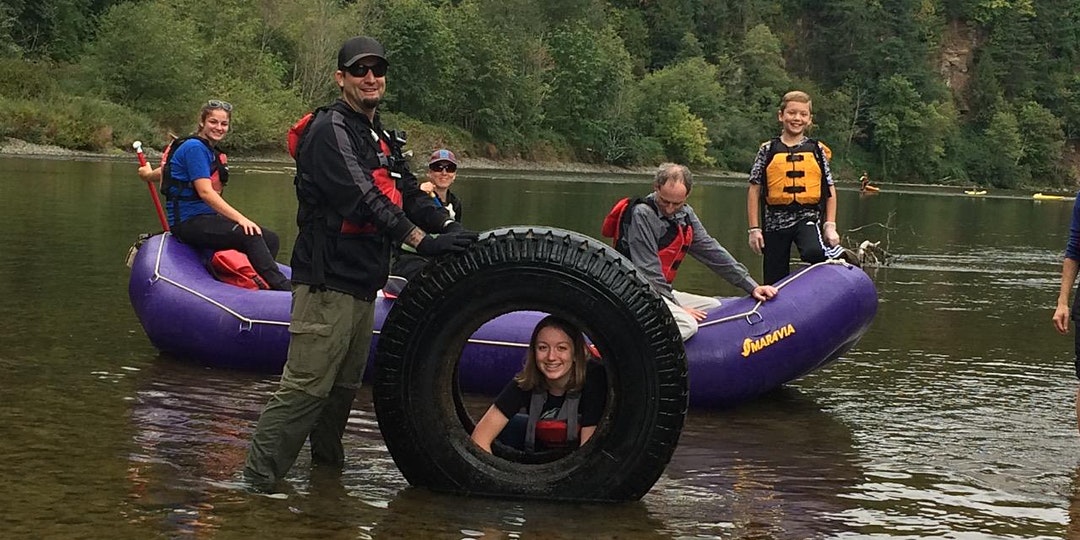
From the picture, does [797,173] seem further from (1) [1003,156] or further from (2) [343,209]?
(1) [1003,156]

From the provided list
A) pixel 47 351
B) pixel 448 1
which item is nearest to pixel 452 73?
pixel 448 1

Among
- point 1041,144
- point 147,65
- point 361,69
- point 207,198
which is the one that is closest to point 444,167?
point 207,198

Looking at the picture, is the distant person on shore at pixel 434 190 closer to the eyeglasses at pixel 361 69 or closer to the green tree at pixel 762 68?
the eyeglasses at pixel 361 69

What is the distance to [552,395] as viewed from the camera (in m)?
5.46

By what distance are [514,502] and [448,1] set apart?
7127cm

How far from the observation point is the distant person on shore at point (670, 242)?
7191mm

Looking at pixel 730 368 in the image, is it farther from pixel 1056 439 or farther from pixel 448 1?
pixel 448 1

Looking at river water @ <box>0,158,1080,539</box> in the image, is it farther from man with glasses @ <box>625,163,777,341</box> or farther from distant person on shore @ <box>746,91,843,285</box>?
distant person on shore @ <box>746,91,843,285</box>

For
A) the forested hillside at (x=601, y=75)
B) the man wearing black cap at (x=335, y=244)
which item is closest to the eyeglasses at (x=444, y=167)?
the man wearing black cap at (x=335, y=244)

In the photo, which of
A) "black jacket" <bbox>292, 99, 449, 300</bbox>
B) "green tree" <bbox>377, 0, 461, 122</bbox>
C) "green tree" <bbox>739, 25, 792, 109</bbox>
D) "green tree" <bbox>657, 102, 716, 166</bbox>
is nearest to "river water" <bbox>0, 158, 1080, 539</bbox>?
"black jacket" <bbox>292, 99, 449, 300</bbox>

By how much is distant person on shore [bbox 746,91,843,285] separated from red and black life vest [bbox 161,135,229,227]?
3344 millimetres

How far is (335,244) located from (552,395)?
3.69 feet

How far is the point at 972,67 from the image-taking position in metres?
115

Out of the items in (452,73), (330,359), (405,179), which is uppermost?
(452,73)
